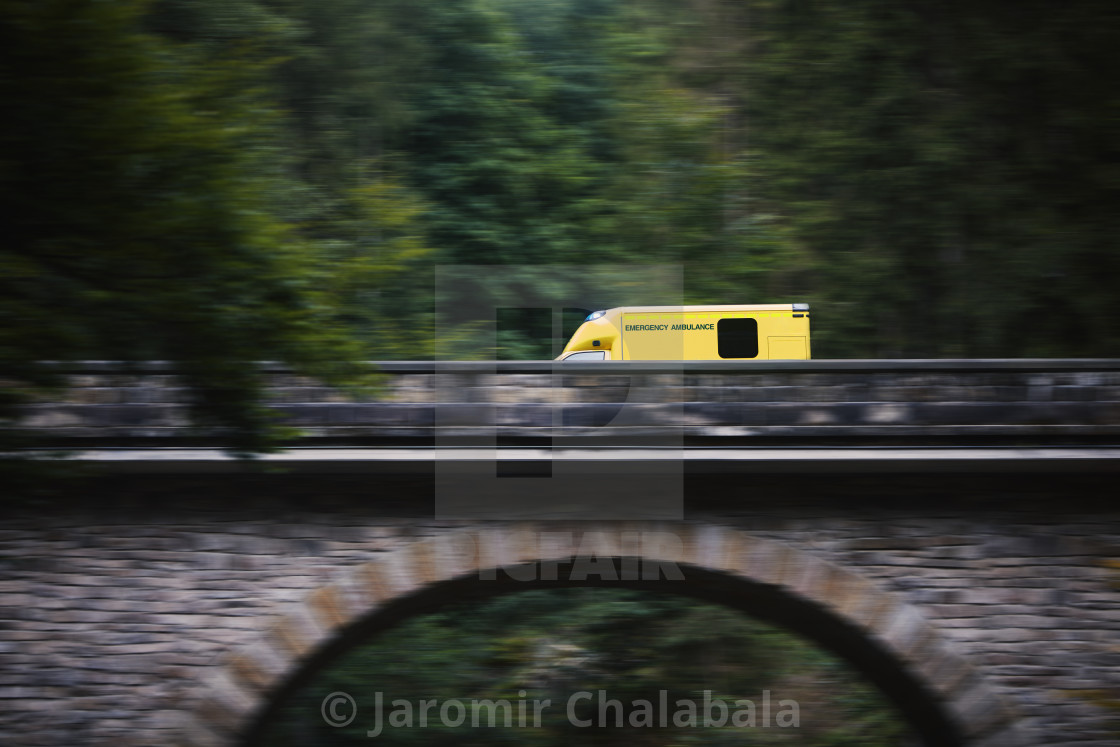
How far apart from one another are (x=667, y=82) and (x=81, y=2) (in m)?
6.23

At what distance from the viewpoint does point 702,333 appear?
5.75 meters

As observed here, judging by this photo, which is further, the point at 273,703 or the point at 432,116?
the point at 432,116

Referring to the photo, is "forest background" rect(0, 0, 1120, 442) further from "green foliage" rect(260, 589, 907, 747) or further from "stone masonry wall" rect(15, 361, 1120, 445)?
"green foliage" rect(260, 589, 907, 747)

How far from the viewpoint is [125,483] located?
3709mm

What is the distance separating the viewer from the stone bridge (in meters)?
3.57

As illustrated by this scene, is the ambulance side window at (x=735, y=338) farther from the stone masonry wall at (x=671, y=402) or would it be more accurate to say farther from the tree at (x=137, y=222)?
the tree at (x=137, y=222)

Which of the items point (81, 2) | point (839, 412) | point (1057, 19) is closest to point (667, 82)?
point (1057, 19)

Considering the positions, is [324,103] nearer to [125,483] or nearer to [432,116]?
[432,116]

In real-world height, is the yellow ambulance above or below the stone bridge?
above

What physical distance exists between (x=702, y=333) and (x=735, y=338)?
0.86 ft

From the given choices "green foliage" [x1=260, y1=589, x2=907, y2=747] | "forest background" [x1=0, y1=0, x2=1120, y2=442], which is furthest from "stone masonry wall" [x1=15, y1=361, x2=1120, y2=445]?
"green foliage" [x1=260, y1=589, x2=907, y2=747]

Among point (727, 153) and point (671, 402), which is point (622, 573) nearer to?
point (671, 402)

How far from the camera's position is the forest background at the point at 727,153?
6.32 m

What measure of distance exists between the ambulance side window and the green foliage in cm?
222
